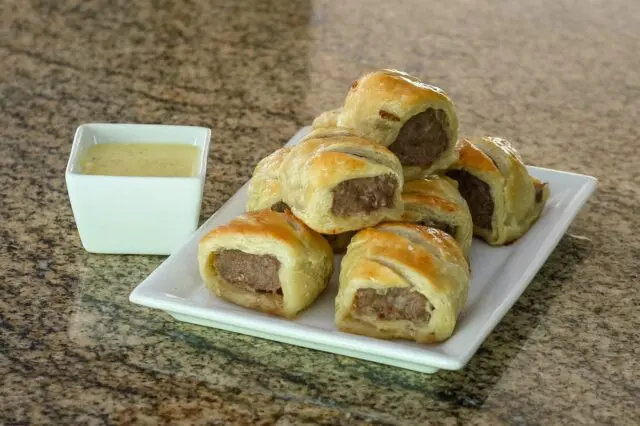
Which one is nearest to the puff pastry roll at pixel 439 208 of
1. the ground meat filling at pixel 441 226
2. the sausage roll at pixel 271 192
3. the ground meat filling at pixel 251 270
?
the ground meat filling at pixel 441 226

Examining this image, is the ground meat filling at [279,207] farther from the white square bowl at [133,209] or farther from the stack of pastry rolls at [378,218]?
the white square bowl at [133,209]

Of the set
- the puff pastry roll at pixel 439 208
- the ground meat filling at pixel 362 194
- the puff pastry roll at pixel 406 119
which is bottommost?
the puff pastry roll at pixel 439 208

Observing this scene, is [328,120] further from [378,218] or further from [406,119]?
[378,218]

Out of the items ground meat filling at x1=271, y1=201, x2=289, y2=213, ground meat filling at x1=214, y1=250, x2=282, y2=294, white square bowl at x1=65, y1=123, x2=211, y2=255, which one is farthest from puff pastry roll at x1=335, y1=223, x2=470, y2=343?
white square bowl at x1=65, y1=123, x2=211, y2=255

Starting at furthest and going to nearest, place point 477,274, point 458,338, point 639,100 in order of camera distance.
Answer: point 639,100, point 477,274, point 458,338

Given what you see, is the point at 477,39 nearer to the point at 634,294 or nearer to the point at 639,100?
the point at 639,100

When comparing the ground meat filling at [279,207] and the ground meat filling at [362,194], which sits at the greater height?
the ground meat filling at [362,194]

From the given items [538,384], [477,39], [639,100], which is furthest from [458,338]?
[477,39]
